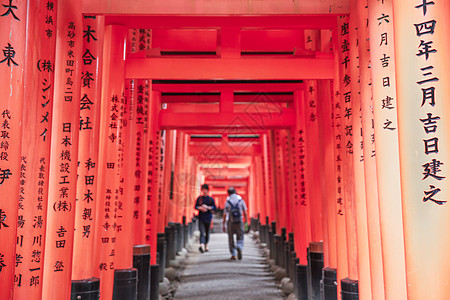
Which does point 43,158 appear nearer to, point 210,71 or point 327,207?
point 210,71

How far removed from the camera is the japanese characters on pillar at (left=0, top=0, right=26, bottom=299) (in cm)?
204

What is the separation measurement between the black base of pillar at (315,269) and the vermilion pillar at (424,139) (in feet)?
9.63

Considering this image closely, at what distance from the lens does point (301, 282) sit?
5.38 metres

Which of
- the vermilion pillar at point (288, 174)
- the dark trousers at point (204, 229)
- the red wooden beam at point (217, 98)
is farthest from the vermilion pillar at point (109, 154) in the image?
the dark trousers at point (204, 229)

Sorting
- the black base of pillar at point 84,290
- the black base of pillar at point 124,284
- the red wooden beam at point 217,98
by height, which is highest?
the red wooden beam at point 217,98

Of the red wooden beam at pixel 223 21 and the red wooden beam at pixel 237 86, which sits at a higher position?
the red wooden beam at pixel 237 86

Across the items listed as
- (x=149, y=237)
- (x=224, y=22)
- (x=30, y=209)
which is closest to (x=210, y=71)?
(x=224, y=22)

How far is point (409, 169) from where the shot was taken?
178 centimetres

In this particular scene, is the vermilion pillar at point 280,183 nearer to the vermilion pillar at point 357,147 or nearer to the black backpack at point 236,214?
the black backpack at point 236,214

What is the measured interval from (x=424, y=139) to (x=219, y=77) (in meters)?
2.40

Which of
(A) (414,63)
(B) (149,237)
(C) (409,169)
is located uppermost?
(A) (414,63)

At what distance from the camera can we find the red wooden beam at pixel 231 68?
153 inches

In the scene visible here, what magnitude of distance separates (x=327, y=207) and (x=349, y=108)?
1203 mm

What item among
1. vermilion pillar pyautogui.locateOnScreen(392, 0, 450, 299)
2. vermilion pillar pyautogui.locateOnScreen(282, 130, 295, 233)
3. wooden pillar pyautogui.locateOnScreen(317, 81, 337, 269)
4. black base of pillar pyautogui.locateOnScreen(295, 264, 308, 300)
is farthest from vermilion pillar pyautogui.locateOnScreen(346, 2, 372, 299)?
vermilion pillar pyautogui.locateOnScreen(282, 130, 295, 233)
